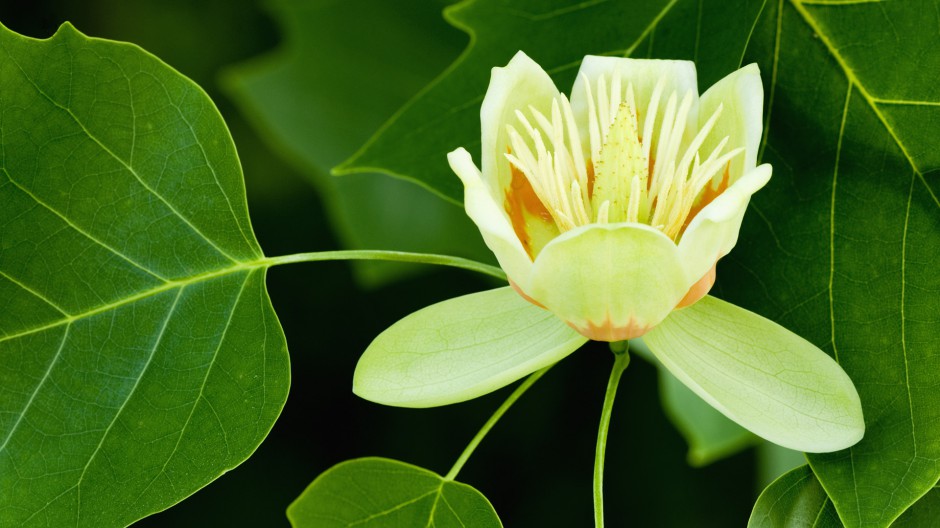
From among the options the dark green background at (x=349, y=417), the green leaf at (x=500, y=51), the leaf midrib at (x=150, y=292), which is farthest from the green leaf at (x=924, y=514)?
→ the dark green background at (x=349, y=417)

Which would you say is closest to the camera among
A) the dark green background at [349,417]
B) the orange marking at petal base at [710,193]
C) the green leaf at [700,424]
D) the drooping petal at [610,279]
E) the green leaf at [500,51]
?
the drooping petal at [610,279]

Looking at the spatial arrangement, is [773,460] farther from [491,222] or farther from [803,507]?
[491,222]

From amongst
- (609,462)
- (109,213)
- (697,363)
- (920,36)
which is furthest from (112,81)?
(609,462)

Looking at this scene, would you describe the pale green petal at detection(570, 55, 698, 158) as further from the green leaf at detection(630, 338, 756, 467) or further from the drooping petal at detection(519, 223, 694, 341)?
the green leaf at detection(630, 338, 756, 467)

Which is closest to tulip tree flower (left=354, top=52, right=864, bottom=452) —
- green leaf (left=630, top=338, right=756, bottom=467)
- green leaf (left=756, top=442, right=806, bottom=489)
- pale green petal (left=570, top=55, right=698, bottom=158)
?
pale green petal (left=570, top=55, right=698, bottom=158)

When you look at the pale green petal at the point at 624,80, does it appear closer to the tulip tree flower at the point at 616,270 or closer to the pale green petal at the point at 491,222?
the tulip tree flower at the point at 616,270

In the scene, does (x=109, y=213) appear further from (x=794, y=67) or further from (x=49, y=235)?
(x=794, y=67)

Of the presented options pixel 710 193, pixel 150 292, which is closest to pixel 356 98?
pixel 150 292
